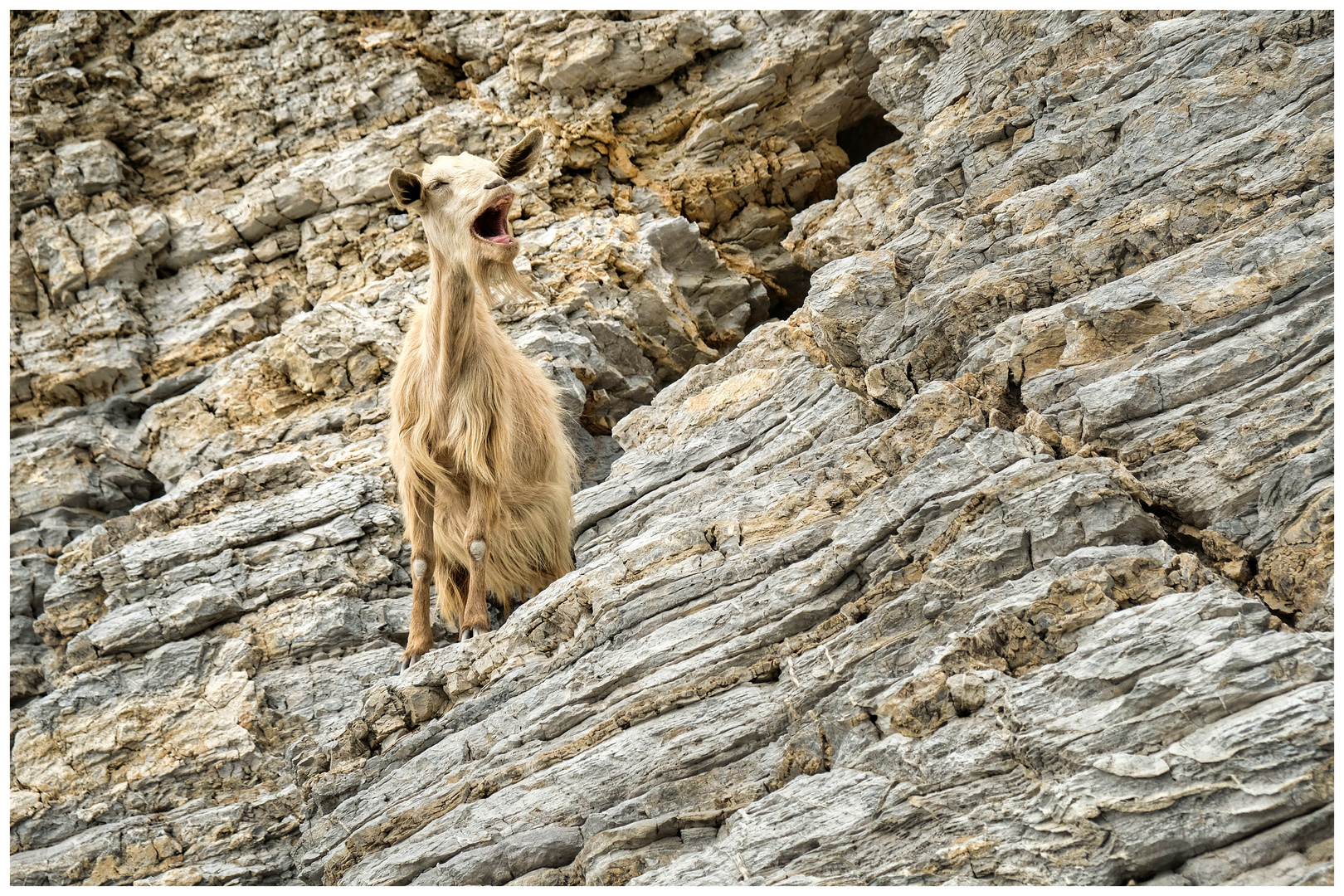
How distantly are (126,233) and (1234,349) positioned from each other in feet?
37.1

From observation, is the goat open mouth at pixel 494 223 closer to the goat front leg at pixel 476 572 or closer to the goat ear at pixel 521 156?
the goat ear at pixel 521 156

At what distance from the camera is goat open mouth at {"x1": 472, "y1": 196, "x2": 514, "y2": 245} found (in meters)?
7.66

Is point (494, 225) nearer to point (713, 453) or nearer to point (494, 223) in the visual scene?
point (494, 223)

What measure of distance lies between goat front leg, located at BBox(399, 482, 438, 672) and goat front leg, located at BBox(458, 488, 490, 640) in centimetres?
31

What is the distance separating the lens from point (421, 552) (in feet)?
27.4

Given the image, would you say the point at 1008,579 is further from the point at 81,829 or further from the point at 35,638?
the point at 35,638

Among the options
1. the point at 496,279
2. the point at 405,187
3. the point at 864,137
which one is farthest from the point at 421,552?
the point at 864,137

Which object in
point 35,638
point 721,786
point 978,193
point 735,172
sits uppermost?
point 735,172

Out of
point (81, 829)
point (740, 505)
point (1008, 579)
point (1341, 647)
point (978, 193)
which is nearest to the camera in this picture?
point (1341, 647)

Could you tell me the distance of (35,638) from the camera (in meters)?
9.24

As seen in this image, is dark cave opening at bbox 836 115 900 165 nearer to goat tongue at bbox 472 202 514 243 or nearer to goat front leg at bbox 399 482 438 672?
goat tongue at bbox 472 202 514 243

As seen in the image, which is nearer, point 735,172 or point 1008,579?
point 1008,579

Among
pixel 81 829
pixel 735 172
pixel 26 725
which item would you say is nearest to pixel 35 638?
pixel 26 725

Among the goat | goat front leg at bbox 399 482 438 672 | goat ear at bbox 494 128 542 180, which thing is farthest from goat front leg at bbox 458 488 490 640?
goat ear at bbox 494 128 542 180
